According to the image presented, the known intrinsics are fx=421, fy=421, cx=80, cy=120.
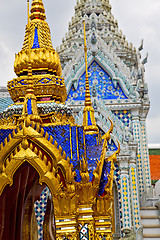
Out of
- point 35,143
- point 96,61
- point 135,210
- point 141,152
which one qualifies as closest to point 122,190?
point 135,210

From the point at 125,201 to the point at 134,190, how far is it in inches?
18.5

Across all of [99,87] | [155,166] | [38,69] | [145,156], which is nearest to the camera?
[38,69]

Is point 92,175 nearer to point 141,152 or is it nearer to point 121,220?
point 121,220

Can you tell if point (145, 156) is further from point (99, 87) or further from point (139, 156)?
point (99, 87)

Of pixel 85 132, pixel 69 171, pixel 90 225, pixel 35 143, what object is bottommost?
pixel 90 225

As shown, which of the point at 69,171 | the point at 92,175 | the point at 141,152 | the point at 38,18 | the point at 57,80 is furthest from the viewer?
the point at 141,152

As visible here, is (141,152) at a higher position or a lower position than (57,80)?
higher

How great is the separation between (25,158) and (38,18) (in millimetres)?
2347

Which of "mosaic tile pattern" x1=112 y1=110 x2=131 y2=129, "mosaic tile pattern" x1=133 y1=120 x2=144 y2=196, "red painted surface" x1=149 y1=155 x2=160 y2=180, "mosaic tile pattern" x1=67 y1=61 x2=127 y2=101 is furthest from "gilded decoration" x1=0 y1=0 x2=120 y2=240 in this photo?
"red painted surface" x1=149 y1=155 x2=160 y2=180

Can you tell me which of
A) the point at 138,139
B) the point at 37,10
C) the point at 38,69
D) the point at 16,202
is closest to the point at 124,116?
the point at 138,139

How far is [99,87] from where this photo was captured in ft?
54.5

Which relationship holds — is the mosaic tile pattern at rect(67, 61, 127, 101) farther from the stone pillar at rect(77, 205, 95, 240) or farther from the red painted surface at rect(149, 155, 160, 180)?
the stone pillar at rect(77, 205, 95, 240)

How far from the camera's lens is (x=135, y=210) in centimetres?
1307

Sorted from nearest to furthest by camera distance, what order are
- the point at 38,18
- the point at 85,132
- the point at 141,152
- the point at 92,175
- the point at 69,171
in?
the point at 69,171 < the point at 92,175 < the point at 85,132 < the point at 38,18 < the point at 141,152
